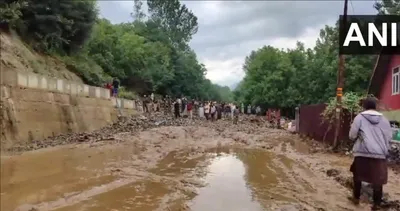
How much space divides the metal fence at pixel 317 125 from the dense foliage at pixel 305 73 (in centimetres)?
1342

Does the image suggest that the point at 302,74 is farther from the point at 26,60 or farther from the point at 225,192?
the point at 225,192

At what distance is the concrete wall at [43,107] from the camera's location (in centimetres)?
1186

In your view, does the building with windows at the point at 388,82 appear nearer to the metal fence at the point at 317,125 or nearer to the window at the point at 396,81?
the window at the point at 396,81

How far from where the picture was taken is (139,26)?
65.4 meters

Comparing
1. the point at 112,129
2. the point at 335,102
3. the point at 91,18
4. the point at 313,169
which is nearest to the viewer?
the point at 313,169

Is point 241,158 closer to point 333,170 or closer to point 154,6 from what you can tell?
point 333,170

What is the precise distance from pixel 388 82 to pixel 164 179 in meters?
16.7

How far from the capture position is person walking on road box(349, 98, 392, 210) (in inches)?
240

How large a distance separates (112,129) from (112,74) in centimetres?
1748

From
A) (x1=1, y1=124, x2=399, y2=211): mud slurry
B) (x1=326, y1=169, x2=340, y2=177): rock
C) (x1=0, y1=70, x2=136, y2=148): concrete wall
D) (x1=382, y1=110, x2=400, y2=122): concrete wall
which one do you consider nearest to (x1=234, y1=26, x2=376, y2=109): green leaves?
(x1=382, y1=110, x2=400, y2=122): concrete wall

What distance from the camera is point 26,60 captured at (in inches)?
620

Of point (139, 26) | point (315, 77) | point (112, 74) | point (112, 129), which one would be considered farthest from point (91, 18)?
point (139, 26)

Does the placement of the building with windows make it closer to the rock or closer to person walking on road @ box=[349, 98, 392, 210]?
the rock

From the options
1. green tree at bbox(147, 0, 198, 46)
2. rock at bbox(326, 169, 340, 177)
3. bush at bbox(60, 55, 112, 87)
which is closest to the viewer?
rock at bbox(326, 169, 340, 177)
